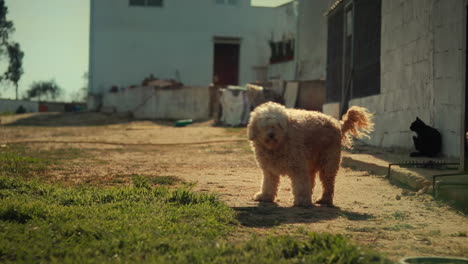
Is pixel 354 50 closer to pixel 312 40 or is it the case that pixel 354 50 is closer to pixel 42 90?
pixel 312 40

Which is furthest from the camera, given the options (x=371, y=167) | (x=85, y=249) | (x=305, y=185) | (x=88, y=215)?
(x=371, y=167)

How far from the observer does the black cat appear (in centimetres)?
962

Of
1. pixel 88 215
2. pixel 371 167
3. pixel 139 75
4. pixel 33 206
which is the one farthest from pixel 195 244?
pixel 139 75

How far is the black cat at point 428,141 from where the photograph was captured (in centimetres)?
962

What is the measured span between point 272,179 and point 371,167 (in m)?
3.33

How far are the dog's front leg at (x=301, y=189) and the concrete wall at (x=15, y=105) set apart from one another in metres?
35.1

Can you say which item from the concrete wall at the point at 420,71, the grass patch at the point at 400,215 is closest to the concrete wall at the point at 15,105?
the concrete wall at the point at 420,71

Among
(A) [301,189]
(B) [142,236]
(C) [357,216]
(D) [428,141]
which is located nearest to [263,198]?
(A) [301,189]

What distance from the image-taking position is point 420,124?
9914mm

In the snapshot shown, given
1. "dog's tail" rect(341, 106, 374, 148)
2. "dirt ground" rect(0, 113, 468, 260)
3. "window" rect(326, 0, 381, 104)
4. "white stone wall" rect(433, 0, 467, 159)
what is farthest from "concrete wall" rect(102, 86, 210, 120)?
"dog's tail" rect(341, 106, 374, 148)

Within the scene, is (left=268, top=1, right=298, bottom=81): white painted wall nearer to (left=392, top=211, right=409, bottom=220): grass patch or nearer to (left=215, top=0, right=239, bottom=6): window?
(left=215, top=0, right=239, bottom=6): window

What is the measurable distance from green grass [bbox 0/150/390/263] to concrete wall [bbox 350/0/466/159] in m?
4.76

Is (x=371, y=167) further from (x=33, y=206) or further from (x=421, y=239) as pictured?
(x=33, y=206)

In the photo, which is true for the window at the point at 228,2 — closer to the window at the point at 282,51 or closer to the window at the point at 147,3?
the window at the point at 282,51
